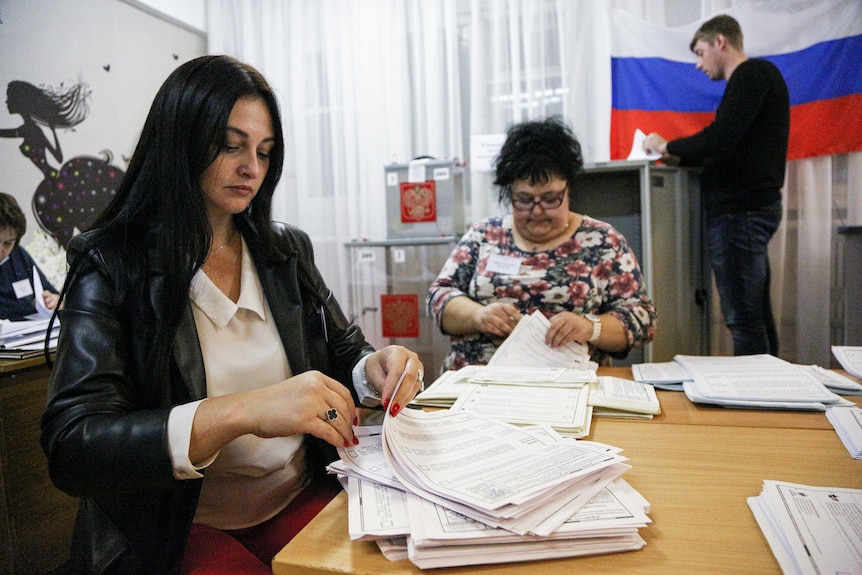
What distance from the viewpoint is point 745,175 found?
2387 mm

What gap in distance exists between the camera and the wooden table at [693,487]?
573 mm

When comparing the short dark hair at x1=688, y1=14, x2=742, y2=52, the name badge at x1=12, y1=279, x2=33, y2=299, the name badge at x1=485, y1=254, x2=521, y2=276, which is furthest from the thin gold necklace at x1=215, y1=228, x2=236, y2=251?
the short dark hair at x1=688, y1=14, x2=742, y2=52

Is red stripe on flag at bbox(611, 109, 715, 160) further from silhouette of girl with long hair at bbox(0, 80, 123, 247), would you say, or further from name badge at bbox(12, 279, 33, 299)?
name badge at bbox(12, 279, 33, 299)

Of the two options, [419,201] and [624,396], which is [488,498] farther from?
[419,201]

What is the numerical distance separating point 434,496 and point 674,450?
0.42 meters

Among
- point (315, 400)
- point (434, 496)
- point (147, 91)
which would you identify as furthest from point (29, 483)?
point (147, 91)

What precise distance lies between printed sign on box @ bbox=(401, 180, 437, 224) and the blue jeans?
1385 millimetres

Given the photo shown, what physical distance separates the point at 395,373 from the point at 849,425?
72 cm

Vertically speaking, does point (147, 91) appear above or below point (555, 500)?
above

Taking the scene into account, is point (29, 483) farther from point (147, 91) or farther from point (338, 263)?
point (147, 91)

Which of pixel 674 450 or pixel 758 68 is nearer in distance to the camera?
pixel 674 450

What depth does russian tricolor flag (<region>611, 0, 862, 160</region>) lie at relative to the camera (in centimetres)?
261

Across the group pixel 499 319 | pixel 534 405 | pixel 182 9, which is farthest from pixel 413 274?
pixel 182 9

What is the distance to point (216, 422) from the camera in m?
0.76
